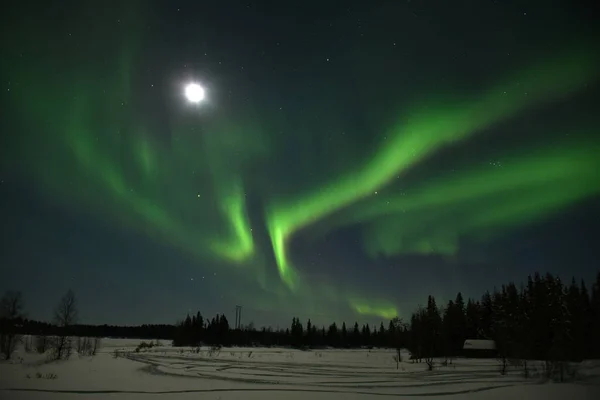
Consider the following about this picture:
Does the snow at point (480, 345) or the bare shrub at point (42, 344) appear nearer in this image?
the bare shrub at point (42, 344)

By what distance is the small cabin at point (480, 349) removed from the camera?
64.5m

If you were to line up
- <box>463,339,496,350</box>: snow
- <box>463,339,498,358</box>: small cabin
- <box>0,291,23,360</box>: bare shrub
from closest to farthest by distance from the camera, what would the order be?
<box>0,291,23,360</box>: bare shrub
<box>463,339,498,358</box>: small cabin
<box>463,339,496,350</box>: snow

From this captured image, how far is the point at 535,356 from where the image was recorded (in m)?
48.8

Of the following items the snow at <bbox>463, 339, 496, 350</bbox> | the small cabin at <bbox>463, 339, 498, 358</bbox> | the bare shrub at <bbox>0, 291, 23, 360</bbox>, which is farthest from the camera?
the snow at <bbox>463, 339, 496, 350</bbox>

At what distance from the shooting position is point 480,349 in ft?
214

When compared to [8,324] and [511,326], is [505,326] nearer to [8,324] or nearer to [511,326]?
[511,326]

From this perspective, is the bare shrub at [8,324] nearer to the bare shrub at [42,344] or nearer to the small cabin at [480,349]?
the bare shrub at [42,344]

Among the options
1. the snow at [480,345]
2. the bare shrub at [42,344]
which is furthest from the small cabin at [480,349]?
the bare shrub at [42,344]

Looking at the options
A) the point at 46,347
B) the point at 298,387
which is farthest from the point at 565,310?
the point at 46,347

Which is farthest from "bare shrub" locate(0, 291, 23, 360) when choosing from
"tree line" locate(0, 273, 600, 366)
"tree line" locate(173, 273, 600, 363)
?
"tree line" locate(173, 273, 600, 363)

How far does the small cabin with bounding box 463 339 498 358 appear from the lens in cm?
6449

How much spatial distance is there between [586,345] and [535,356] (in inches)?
545

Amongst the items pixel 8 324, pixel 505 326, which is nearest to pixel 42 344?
pixel 8 324

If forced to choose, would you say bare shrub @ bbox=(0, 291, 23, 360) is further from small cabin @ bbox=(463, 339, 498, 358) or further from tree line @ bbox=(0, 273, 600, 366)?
small cabin @ bbox=(463, 339, 498, 358)
